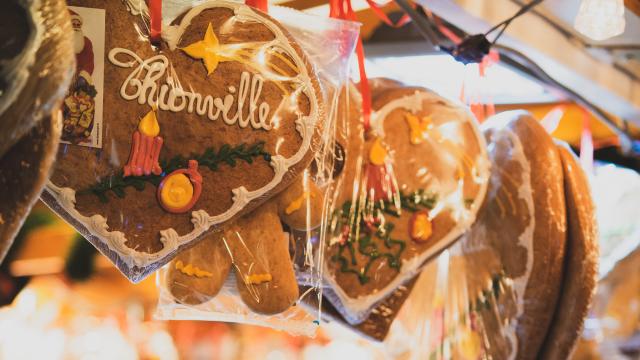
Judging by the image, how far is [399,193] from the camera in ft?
3.41

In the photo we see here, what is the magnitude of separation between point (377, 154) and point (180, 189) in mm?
364

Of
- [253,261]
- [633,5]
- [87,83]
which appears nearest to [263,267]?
[253,261]

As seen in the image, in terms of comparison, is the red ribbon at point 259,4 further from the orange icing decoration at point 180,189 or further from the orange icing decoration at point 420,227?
the orange icing decoration at point 420,227

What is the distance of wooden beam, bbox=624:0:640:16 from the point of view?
1.44m

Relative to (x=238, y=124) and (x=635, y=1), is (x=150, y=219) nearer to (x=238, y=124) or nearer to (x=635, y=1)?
(x=238, y=124)

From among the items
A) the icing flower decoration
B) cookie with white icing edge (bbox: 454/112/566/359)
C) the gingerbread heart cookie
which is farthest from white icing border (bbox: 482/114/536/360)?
the icing flower decoration

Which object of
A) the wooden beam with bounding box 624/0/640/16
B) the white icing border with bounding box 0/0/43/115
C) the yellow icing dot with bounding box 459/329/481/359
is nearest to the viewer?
the white icing border with bounding box 0/0/43/115

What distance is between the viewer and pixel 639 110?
180 centimetres

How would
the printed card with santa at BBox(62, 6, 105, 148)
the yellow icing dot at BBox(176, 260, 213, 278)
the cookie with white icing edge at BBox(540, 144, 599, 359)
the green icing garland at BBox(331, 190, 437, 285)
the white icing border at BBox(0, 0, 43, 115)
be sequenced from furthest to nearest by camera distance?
the cookie with white icing edge at BBox(540, 144, 599, 359) < the green icing garland at BBox(331, 190, 437, 285) < the yellow icing dot at BBox(176, 260, 213, 278) < the printed card with santa at BBox(62, 6, 105, 148) < the white icing border at BBox(0, 0, 43, 115)

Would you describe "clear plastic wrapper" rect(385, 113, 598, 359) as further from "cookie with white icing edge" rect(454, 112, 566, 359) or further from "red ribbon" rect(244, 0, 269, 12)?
"red ribbon" rect(244, 0, 269, 12)

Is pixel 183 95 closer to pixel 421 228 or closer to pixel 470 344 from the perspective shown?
pixel 421 228

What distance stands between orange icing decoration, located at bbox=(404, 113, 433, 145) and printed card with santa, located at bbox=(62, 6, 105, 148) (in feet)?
1.59

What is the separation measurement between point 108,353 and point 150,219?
237cm

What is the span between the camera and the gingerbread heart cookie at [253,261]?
0.77m
